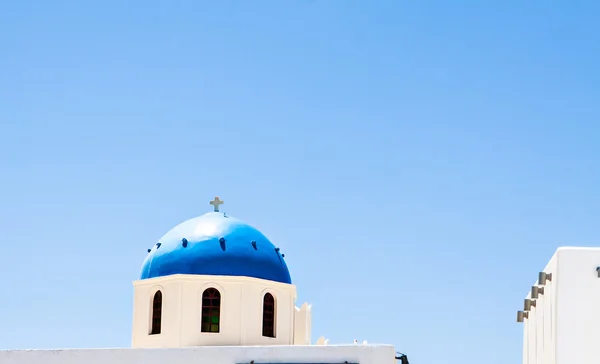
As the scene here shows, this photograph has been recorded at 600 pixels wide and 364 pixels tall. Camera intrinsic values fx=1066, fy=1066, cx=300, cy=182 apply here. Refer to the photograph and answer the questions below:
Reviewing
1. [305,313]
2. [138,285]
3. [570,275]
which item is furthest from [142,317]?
[570,275]

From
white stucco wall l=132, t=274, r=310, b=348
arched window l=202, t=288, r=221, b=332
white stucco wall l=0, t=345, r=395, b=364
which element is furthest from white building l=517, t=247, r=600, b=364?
arched window l=202, t=288, r=221, b=332

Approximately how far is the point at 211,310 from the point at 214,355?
2396 millimetres

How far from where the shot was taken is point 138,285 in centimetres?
2617

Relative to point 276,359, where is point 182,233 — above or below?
above

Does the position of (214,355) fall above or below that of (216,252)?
below

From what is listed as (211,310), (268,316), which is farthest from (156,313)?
(268,316)

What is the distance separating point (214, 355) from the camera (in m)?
22.8

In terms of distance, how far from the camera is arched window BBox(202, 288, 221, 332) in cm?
2497

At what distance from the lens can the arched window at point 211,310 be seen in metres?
25.0

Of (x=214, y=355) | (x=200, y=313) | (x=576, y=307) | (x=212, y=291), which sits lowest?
(x=214, y=355)

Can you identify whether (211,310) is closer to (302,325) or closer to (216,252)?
(216,252)

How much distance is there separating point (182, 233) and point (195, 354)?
160 inches

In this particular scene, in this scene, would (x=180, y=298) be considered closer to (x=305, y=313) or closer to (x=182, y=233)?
(x=182, y=233)

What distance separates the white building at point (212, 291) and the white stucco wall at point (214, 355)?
169mm
